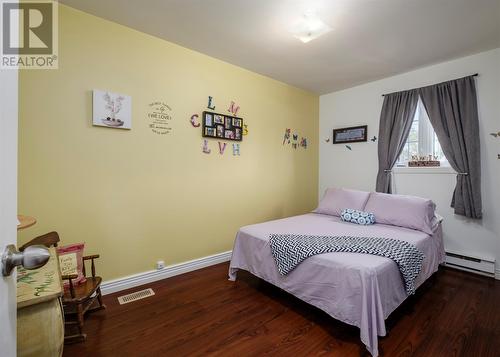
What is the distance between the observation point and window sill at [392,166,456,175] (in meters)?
2.96

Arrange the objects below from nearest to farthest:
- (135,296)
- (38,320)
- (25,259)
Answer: (25,259) < (38,320) < (135,296)

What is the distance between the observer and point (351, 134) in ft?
12.6

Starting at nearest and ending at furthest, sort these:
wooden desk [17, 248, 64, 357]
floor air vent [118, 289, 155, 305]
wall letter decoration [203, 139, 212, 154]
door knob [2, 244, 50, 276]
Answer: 1. door knob [2, 244, 50, 276]
2. wooden desk [17, 248, 64, 357]
3. floor air vent [118, 289, 155, 305]
4. wall letter decoration [203, 139, 212, 154]

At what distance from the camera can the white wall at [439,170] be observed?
8.82 ft

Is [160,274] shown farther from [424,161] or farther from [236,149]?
[424,161]

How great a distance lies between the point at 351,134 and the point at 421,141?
0.93m

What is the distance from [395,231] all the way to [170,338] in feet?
7.23

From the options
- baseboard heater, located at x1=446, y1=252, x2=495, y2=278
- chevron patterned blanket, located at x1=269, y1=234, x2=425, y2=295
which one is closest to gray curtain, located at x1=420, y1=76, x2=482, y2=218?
baseboard heater, located at x1=446, y1=252, x2=495, y2=278

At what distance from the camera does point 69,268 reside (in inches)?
75.5

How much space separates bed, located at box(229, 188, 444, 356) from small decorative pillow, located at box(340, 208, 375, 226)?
127 millimetres

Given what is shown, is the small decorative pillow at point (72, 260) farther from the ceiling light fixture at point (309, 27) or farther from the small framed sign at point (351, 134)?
the small framed sign at point (351, 134)

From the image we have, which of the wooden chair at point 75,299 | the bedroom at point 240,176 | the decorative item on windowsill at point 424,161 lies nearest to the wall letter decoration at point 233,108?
the bedroom at point 240,176

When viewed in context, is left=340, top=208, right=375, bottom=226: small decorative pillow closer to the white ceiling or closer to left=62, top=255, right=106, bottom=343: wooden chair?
the white ceiling

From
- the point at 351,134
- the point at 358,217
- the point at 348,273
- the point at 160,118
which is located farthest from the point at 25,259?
the point at 351,134
